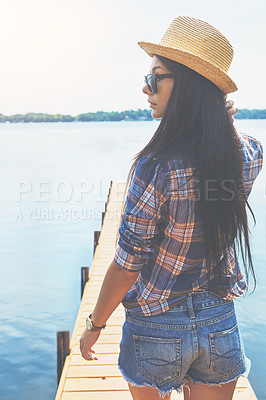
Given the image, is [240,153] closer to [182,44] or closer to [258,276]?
[182,44]

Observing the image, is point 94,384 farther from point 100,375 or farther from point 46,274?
point 46,274

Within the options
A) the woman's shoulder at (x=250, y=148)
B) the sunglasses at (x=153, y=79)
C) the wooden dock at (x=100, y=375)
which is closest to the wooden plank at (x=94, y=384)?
the wooden dock at (x=100, y=375)

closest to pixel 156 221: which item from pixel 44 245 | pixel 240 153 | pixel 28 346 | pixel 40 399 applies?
pixel 240 153

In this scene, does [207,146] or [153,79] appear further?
[153,79]

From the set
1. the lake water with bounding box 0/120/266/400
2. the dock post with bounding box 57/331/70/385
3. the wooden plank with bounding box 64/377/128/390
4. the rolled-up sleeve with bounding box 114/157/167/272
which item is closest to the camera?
the rolled-up sleeve with bounding box 114/157/167/272

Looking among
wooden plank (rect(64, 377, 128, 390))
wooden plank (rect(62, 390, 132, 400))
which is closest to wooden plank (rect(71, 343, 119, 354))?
wooden plank (rect(64, 377, 128, 390))

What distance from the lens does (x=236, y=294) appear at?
1400 mm

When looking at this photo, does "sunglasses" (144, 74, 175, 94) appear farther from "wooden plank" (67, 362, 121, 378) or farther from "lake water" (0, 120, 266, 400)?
"wooden plank" (67, 362, 121, 378)

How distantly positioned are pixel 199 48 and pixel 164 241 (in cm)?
56

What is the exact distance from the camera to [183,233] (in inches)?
51.3

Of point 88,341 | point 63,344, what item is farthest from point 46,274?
point 88,341

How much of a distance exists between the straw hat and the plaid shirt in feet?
0.86

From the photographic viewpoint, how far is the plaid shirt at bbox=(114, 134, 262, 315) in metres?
1.26

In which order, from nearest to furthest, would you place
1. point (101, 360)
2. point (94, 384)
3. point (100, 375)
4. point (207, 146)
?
1. point (207, 146)
2. point (94, 384)
3. point (100, 375)
4. point (101, 360)
